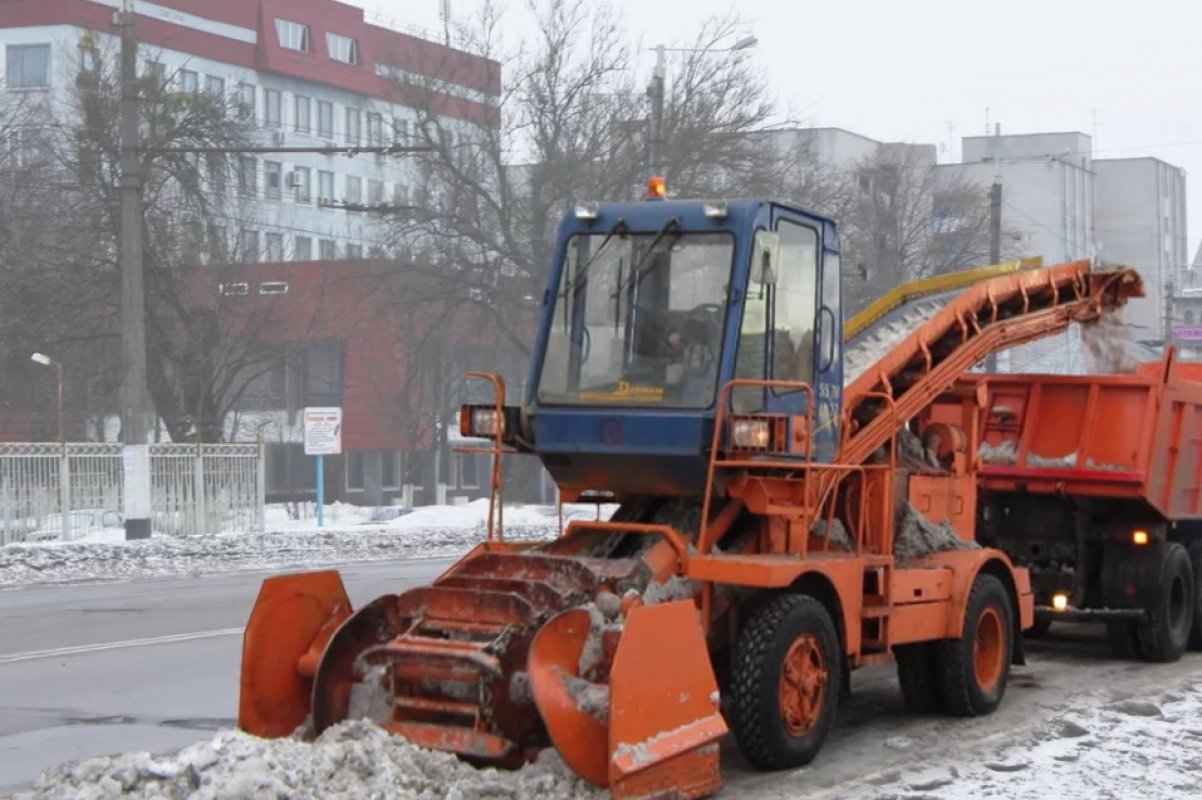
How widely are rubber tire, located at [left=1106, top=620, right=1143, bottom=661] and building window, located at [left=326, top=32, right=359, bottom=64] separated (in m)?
64.3

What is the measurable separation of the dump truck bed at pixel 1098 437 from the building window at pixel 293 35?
6103 cm

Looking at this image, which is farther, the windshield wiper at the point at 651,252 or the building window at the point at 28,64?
the building window at the point at 28,64

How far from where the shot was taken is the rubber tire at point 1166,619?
14.1 metres

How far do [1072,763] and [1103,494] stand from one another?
5.26 metres

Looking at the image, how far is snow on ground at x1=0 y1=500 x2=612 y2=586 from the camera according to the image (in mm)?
24500

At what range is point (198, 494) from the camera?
30.7 metres

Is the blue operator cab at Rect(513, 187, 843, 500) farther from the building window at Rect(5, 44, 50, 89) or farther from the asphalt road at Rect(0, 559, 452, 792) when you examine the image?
the building window at Rect(5, 44, 50, 89)

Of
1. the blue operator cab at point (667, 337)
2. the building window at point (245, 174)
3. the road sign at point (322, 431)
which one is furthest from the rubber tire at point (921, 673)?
the building window at point (245, 174)

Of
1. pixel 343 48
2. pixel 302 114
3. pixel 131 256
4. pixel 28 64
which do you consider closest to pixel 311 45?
pixel 343 48

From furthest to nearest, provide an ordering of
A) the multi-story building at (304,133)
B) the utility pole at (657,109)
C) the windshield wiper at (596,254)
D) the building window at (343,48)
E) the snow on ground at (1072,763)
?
the building window at (343,48) → the multi-story building at (304,133) → the utility pole at (657,109) → the windshield wiper at (596,254) → the snow on ground at (1072,763)

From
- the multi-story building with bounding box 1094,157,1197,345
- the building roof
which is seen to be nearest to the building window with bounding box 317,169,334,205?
the building roof

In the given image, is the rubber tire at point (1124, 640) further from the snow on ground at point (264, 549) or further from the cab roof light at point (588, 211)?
the snow on ground at point (264, 549)

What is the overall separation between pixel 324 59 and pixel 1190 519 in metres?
62.9

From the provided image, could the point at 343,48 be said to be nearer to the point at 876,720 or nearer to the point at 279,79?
the point at 279,79
